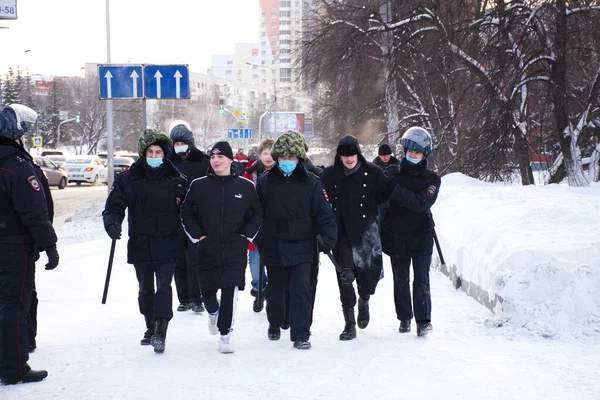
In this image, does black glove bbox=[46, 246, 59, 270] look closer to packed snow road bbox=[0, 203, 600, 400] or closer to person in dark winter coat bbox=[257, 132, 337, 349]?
packed snow road bbox=[0, 203, 600, 400]

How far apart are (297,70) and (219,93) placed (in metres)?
109

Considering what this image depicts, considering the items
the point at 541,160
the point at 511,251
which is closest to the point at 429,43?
the point at 541,160

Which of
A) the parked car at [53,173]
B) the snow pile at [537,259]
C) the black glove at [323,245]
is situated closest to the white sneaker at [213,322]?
the black glove at [323,245]

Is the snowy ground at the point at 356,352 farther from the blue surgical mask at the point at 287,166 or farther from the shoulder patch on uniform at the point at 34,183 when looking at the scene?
the blue surgical mask at the point at 287,166

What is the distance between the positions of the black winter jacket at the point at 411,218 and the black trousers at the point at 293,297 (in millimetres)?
855

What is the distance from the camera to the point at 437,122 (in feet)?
84.4

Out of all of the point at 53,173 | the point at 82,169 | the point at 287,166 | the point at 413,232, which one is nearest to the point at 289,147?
the point at 287,166

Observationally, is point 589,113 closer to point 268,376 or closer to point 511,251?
point 511,251

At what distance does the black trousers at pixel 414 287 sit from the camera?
7266 millimetres

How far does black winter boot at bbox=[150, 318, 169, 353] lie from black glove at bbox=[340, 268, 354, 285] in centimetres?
162

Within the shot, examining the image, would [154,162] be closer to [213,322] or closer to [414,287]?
[213,322]

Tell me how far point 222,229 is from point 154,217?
57 centimetres

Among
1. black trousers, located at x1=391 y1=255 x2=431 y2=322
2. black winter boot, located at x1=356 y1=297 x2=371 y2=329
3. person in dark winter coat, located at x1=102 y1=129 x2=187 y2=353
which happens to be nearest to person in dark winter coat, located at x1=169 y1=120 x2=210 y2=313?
person in dark winter coat, located at x1=102 y1=129 x2=187 y2=353

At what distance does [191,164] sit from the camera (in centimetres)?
862
